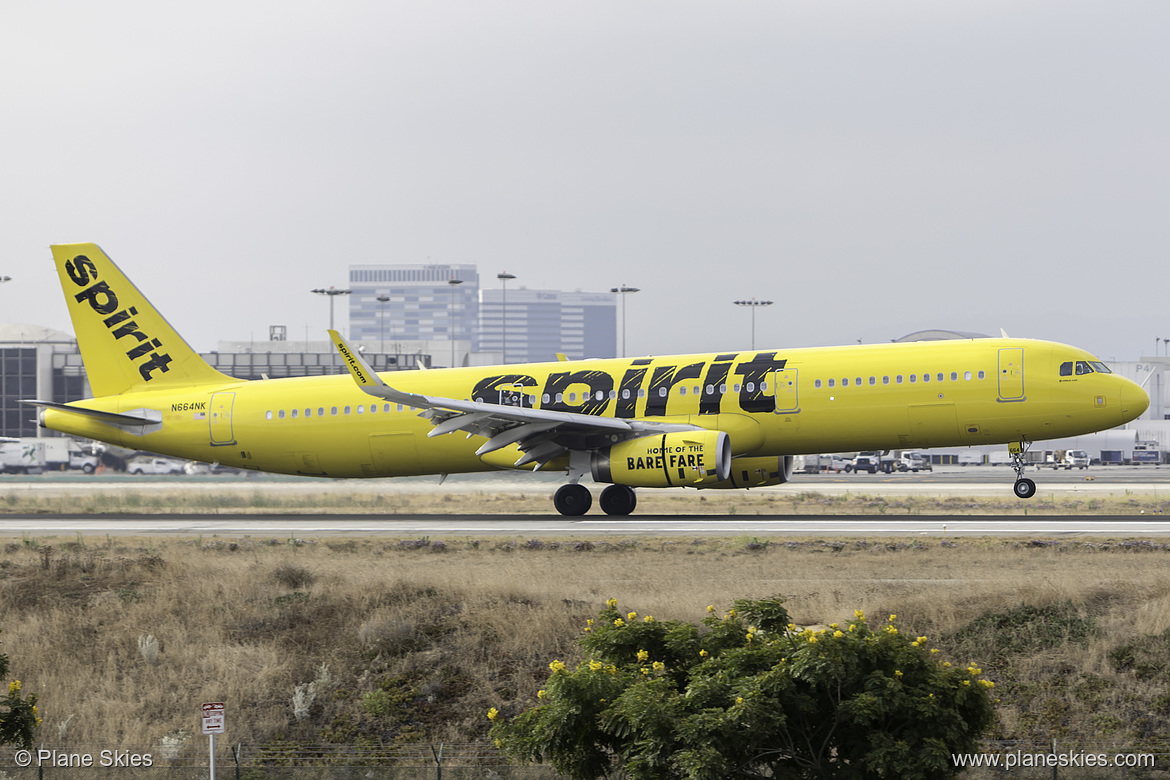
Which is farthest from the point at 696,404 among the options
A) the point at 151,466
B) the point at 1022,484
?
the point at 151,466

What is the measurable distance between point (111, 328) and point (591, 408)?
16.9m

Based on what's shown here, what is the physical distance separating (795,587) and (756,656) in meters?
10.3

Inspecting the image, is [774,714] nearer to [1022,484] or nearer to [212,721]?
[212,721]

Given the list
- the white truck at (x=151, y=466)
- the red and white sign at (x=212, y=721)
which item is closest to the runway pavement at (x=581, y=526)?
the red and white sign at (x=212, y=721)

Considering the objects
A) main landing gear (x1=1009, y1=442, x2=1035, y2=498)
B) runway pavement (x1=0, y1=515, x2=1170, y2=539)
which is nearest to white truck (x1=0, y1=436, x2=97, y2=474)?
runway pavement (x1=0, y1=515, x2=1170, y2=539)

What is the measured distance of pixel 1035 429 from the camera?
31.1 metres

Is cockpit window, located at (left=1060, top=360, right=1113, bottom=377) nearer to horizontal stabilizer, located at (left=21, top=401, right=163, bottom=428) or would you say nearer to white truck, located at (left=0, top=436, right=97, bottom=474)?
horizontal stabilizer, located at (left=21, top=401, right=163, bottom=428)

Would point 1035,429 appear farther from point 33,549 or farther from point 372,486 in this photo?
point 372,486

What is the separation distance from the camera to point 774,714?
34.3 feet

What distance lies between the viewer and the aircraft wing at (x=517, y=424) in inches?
1236

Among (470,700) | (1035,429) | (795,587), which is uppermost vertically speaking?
(1035,429)

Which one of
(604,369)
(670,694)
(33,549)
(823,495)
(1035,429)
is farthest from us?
(823,495)

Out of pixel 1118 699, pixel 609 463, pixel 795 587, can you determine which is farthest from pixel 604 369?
pixel 1118 699

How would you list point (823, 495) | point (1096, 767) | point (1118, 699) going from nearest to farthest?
point (1096, 767), point (1118, 699), point (823, 495)
